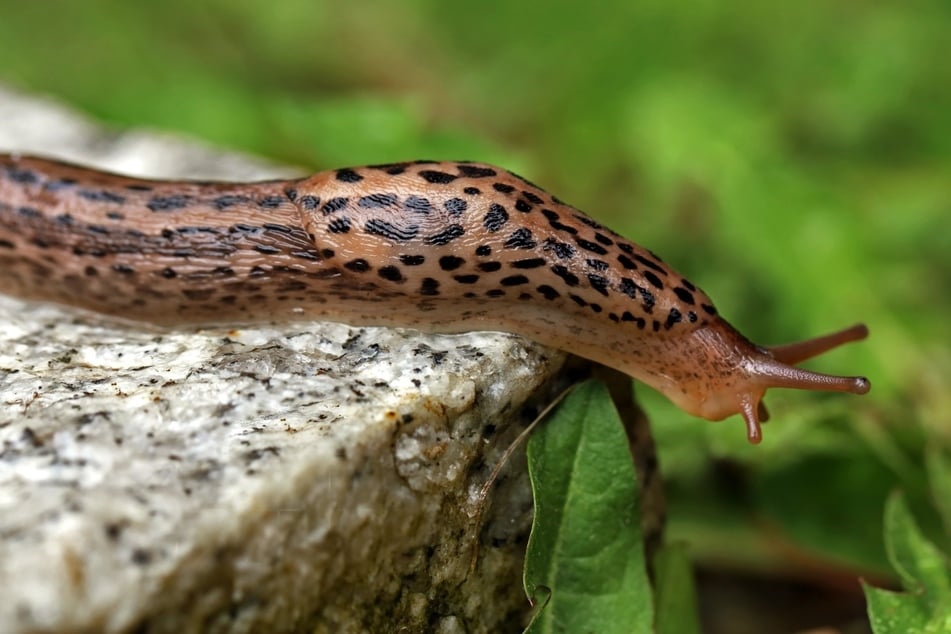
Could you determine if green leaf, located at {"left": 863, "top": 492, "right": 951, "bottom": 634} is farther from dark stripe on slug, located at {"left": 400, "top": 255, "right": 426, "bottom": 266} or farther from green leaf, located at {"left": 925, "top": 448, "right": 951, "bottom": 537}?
dark stripe on slug, located at {"left": 400, "top": 255, "right": 426, "bottom": 266}

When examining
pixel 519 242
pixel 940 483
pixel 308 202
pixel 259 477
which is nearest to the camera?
pixel 259 477

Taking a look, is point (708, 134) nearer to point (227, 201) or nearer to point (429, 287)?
point (429, 287)

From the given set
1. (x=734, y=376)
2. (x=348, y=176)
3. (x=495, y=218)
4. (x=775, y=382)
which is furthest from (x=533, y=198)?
(x=775, y=382)

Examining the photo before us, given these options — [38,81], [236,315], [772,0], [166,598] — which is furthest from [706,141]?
[38,81]

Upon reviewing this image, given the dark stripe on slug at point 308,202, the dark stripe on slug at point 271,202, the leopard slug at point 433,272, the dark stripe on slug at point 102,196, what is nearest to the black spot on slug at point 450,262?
the leopard slug at point 433,272

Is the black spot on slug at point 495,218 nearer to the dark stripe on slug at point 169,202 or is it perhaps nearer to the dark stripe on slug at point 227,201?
the dark stripe on slug at point 227,201

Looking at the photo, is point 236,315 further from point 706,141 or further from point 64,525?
point 706,141

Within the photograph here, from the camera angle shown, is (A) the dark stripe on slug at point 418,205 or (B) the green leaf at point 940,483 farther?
(B) the green leaf at point 940,483

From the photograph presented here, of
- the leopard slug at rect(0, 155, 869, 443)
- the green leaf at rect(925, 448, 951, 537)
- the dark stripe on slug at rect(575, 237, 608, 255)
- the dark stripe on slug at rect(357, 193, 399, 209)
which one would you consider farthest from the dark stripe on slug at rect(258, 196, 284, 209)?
the green leaf at rect(925, 448, 951, 537)
